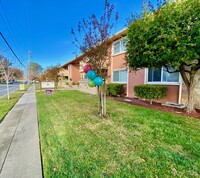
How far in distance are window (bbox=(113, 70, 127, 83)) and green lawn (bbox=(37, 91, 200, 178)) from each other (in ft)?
25.1

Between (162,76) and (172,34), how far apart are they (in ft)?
14.4

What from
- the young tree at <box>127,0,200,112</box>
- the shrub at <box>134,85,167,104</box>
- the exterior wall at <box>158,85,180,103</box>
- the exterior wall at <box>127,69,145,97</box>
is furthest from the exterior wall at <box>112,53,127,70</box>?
the young tree at <box>127,0,200,112</box>

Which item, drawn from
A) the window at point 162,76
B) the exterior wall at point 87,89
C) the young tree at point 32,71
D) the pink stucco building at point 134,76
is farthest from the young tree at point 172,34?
the young tree at point 32,71

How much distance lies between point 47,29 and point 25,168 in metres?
21.7

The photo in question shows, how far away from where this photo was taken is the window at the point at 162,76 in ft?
26.0

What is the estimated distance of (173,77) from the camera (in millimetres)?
8031

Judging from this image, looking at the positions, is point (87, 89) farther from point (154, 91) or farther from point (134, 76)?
point (154, 91)

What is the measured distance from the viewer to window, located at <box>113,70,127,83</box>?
1253cm

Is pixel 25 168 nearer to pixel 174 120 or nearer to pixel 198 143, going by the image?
pixel 198 143

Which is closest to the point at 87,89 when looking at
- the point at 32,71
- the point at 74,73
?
the point at 74,73

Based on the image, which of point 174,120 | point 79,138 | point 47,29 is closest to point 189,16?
point 174,120

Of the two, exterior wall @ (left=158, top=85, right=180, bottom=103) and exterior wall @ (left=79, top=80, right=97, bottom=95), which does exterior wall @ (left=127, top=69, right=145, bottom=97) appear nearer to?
exterior wall @ (left=158, top=85, right=180, bottom=103)

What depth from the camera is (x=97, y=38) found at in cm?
518

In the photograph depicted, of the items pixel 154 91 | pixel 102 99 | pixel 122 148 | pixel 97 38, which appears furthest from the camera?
pixel 154 91
